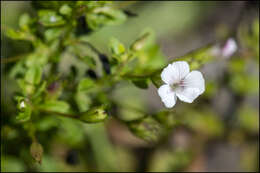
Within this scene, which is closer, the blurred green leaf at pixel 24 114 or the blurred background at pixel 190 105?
the blurred green leaf at pixel 24 114

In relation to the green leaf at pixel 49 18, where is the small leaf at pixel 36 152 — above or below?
below

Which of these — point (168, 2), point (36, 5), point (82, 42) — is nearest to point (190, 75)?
point (82, 42)

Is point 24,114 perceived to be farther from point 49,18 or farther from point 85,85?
point 49,18

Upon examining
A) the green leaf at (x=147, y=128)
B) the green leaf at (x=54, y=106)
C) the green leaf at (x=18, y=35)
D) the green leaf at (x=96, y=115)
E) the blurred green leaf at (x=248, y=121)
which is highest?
the green leaf at (x=18, y=35)

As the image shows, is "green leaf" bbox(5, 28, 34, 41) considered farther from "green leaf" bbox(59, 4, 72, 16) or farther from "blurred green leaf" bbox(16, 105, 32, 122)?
"blurred green leaf" bbox(16, 105, 32, 122)

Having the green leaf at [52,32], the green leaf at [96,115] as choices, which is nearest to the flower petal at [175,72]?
the green leaf at [96,115]

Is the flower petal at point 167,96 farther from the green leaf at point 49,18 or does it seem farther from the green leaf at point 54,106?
the green leaf at point 49,18

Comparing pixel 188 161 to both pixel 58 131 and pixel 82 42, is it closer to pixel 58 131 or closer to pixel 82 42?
pixel 58 131

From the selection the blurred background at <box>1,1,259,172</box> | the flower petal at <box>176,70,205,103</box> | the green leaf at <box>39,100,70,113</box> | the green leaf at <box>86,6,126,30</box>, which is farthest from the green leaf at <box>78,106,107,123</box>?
the blurred background at <box>1,1,259,172</box>
